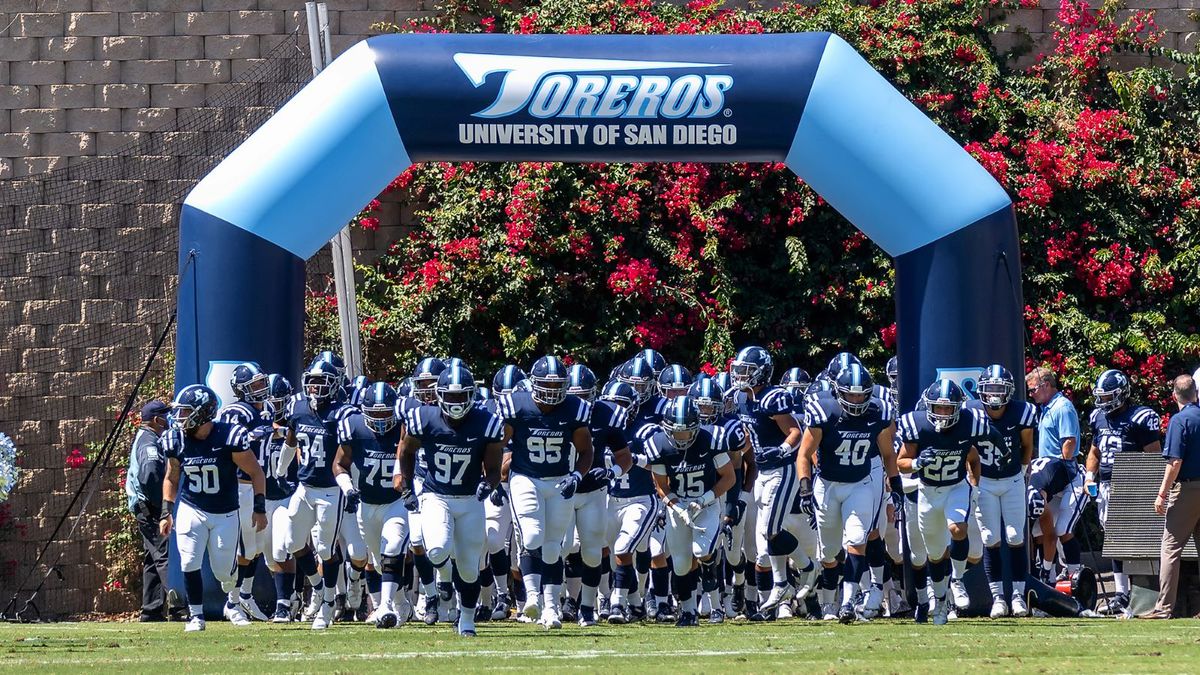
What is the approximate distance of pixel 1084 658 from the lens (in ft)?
25.0

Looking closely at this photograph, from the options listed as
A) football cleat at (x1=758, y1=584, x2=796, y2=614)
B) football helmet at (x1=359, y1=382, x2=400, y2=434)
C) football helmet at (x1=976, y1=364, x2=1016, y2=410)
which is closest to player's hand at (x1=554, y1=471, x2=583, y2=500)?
football helmet at (x1=359, y1=382, x2=400, y2=434)

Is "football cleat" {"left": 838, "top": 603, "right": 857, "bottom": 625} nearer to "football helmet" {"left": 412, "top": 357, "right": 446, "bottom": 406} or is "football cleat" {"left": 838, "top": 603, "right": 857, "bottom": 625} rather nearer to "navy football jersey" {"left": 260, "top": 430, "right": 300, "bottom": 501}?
"football helmet" {"left": 412, "top": 357, "right": 446, "bottom": 406}

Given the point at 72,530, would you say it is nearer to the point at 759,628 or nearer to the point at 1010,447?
the point at 759,628

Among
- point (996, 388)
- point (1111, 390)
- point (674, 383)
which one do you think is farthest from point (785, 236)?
point (996, 388)

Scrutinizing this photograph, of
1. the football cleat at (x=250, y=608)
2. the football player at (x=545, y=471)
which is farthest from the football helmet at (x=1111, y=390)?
the football cleat at (x=250, y=608)

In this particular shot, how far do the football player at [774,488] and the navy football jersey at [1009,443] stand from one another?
48.3 inches

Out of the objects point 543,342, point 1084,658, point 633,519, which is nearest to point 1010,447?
point 633,519

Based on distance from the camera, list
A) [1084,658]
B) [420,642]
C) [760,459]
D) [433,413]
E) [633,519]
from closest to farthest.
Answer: [1084,658], [420,642], [433,413], [633,519], [760,459]

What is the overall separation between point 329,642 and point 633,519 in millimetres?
2345

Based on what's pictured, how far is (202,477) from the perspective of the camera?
396 inches

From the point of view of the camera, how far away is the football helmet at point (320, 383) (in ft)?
36.5

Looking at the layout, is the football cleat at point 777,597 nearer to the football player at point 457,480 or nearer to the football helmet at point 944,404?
the football helmet at point 944,404

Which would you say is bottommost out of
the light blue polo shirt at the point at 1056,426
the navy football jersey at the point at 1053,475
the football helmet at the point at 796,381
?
the navy football jersey at the point at 1053,475

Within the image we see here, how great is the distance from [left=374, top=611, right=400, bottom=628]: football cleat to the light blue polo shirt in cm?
493
